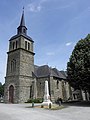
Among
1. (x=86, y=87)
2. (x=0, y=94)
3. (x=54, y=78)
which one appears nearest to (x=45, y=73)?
(x=54, y=78)

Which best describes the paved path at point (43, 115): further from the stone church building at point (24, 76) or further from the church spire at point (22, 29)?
the church spire at point (22, 29)

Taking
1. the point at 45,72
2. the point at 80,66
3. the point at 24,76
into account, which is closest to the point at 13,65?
the point at 24,76

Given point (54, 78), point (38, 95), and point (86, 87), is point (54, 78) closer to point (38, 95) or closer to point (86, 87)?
point (38, 95)

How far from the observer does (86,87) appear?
934 inches

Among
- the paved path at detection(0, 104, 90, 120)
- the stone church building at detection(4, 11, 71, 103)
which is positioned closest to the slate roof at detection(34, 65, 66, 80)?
the stone church building at detection(4, 11, 71, 103)

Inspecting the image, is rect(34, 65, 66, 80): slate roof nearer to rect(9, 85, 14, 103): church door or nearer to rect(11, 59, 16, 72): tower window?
rect(11, 59, 16, 72): tower window

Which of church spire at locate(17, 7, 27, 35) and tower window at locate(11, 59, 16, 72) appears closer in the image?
Answer: tower window at locate(11, 59, 16, 72)

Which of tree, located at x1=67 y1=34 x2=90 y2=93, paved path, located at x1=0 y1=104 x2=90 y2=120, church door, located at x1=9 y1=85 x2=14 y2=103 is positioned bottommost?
paved path, located at x1=0 y1=104 x2=90 y2=120

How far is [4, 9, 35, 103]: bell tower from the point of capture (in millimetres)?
32228

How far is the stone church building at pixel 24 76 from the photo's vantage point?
32.6 meters

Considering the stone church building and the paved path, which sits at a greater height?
the stone church building

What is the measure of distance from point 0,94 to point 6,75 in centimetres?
3290

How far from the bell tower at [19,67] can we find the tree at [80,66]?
1179 centimetres

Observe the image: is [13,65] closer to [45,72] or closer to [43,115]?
[45,72]
